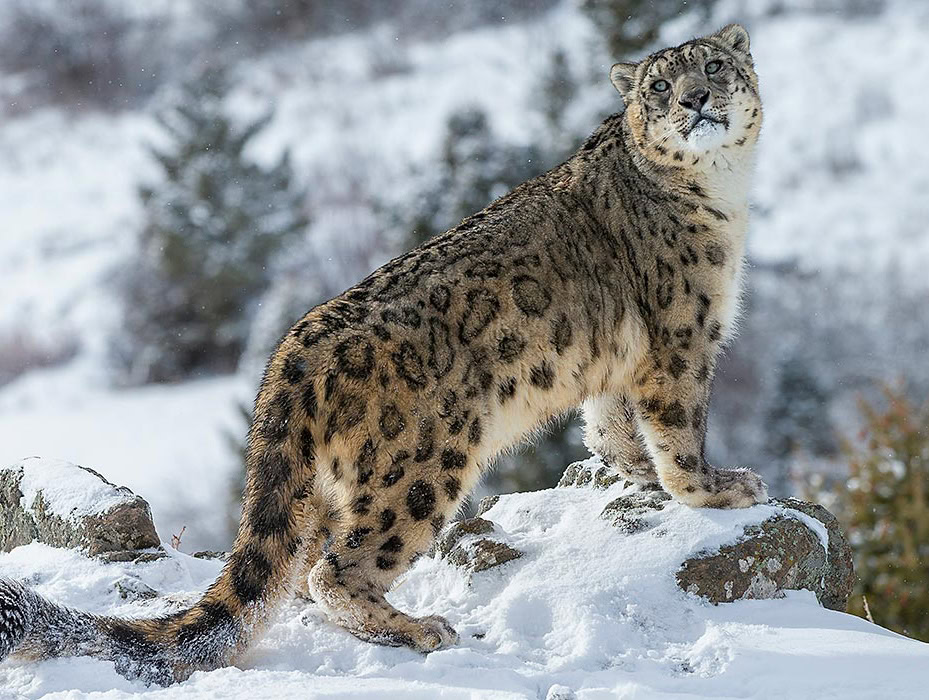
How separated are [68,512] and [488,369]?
261 centimetres

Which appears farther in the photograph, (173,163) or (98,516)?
(173,163)

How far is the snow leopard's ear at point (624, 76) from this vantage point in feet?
21.6

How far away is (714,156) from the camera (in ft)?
20.4

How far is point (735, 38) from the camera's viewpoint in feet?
21.5

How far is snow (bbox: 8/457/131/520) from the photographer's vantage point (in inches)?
254

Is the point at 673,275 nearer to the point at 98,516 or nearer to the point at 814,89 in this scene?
the point at 98,516

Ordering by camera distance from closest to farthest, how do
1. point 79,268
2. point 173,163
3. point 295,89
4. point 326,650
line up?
point 326,650, point 173,163, point 79,268, point 295,89

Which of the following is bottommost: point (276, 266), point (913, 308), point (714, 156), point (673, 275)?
point (913, 308)

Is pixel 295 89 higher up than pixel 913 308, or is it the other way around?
pixel 295 89

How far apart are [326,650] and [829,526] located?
282 centimetres

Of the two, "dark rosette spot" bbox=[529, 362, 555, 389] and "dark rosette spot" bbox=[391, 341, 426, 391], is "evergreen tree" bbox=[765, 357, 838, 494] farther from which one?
"dark rosette spot" bbox=[391, 341, 426, 391]

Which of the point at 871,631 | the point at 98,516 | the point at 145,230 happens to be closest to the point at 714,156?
the point at 871,631

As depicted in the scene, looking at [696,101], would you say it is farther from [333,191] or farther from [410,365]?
[333,191]

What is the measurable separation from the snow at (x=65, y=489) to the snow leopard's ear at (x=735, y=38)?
161 inches
